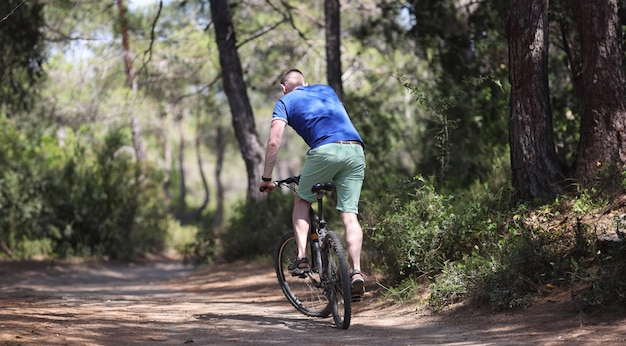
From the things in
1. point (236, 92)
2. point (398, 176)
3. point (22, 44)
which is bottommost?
point (398, 176)

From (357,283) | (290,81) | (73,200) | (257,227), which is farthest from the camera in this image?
(73,200)

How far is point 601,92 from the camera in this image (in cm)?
815

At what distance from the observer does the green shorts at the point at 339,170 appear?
701 centimetres

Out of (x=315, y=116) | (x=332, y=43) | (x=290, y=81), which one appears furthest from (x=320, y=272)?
(x=332, y=43)

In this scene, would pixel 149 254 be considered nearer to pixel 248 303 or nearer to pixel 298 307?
pixel 248 303

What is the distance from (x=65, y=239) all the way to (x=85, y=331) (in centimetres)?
1219

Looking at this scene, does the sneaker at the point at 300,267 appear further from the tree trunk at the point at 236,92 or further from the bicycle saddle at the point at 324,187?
the tree trunk at the point at 236,92

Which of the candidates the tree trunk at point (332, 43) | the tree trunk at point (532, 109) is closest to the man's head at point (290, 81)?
the tree trunk at point (532, 109)

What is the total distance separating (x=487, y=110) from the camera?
13.7 m

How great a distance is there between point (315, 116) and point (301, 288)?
1.91 metres

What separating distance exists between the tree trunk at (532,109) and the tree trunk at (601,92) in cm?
30

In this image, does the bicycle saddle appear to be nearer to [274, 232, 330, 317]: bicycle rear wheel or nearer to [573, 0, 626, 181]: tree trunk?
[274, 232, 330, 317]: bicycle rear wheel

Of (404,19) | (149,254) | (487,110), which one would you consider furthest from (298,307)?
→ (149,254)

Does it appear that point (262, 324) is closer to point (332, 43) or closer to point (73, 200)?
point (332, 43)
